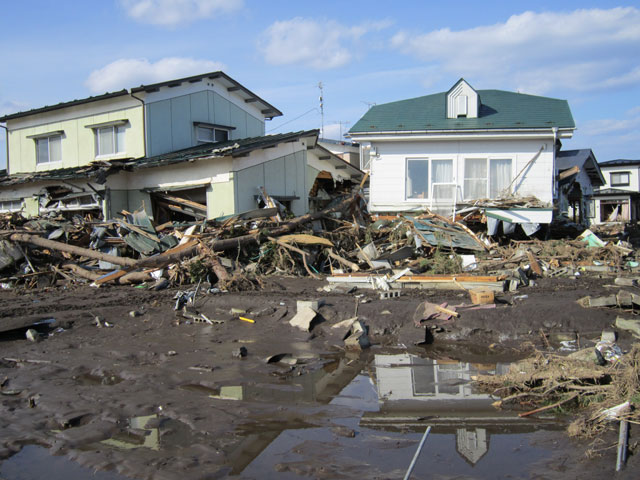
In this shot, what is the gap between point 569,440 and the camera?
495 cm

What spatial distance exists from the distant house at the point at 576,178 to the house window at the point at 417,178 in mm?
4803

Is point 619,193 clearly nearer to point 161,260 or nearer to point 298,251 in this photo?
point 298,251

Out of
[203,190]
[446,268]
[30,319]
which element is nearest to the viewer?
[30,319]

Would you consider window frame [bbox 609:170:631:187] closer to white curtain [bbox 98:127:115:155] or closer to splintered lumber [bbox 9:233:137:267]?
white curtain [bbox 98:127:115:155]

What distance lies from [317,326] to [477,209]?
376 inches

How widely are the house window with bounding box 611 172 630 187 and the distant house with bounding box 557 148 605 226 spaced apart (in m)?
15.1

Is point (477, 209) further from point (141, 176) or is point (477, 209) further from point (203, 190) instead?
point (141, 176)

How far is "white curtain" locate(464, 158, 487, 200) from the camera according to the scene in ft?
59.0

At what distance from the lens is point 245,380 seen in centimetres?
679

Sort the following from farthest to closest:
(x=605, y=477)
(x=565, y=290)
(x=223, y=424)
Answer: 1. (x=565, y=290)
2. (x=223, y=424)
3. (x=605, y=477)

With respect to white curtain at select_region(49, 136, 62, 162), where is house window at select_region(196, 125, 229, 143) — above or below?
above

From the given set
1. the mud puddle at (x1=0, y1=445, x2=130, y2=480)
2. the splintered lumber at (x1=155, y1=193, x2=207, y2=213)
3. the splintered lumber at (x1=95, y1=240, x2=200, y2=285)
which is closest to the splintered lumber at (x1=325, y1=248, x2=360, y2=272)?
the splintered lumber at (x1=95, y1=240, x2=200, y2=285)

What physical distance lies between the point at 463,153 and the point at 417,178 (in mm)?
1773

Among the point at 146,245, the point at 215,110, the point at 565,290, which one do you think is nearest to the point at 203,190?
the point at 146,245
